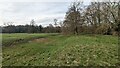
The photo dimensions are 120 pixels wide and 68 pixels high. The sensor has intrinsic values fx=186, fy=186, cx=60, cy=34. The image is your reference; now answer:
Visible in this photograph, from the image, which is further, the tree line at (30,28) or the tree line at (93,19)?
the tree line at (30,28)

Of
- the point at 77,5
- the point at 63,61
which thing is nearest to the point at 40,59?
the point at 63,61

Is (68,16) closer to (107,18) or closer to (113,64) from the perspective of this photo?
(107,18)

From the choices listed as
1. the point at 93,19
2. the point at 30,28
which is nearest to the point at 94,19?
the point at 93,19

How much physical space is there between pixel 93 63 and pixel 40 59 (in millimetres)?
4276

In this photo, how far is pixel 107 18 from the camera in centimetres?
3872

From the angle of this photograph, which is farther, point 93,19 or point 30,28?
point 30,28

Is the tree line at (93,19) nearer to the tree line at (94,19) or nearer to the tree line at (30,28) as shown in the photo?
the tree line at (94,19)

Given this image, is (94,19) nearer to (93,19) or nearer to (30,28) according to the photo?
(93,19)

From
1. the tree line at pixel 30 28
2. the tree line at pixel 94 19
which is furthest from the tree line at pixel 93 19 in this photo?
the tree line at pixel 30 28

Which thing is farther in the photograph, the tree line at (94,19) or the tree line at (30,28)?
the tree line at (30,28)

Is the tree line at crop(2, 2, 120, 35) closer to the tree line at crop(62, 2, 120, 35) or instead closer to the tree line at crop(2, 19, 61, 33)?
the tree line at crop(62, 2, 120, 35)

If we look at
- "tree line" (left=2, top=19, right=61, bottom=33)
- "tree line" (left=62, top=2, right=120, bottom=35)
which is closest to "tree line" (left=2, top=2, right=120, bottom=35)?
"tree line" (left=62, top=2, right=120, bottom=35)

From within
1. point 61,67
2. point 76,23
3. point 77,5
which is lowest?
point 61,67

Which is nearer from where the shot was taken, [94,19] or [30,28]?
[94,19]
